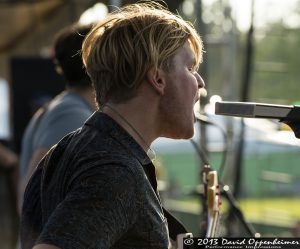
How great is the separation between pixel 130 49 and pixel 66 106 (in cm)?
153

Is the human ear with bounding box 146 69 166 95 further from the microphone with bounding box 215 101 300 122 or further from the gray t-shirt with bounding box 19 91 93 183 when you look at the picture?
the gray t-shirt with bounding box 19 91 93 183

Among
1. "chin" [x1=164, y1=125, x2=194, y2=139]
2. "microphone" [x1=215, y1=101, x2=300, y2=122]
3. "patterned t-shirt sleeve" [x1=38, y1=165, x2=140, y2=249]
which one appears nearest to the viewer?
"patterned t-shirt sleeve" [x1=38, y1=165, x2=140, y2=249]

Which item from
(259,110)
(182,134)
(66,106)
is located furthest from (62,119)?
(259,110)

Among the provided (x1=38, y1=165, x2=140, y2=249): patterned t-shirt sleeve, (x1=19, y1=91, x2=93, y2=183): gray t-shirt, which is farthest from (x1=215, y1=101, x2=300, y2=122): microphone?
(x1=19, y1=91, x2=93, y2=183): gray t-shirt

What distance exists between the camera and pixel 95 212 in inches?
63.6

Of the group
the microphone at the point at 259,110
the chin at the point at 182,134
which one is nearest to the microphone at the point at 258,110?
the microphone at the point at 259,110

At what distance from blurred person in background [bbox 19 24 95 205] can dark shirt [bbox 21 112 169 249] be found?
137cm

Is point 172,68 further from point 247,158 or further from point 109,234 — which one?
point 247,158

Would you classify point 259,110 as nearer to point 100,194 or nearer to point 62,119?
point 100,194

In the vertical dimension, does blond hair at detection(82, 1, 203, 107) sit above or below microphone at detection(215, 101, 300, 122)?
above

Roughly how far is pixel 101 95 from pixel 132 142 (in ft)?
0.49

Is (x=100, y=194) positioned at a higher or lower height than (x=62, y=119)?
higher

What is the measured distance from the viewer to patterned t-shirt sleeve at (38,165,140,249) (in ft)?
5.26

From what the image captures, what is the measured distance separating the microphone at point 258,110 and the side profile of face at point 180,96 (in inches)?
3.3
